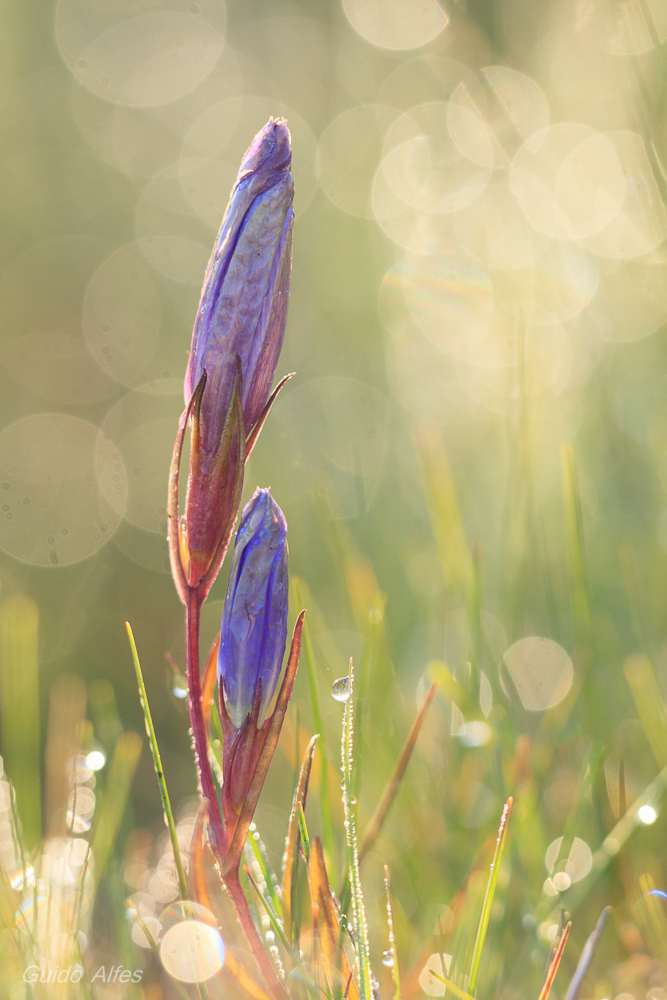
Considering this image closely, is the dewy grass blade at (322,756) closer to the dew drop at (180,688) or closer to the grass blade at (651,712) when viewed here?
the dew drop at (180,688)

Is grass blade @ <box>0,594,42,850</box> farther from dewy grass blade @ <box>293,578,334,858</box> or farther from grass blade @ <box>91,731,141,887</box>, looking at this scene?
dewy grass blade @ <box>293,578,334,858</box>

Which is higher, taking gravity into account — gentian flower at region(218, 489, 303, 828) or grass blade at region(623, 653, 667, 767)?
gentian flower at region(218, 489, 303, 828)

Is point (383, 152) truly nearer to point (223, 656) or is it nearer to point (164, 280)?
point (164, 280)

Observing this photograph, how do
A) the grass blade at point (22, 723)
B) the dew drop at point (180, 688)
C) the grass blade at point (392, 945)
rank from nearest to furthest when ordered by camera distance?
the grass blade at point (392, 945) → the dew drop at point (180, 688) → the grass blade at point (22, 723)

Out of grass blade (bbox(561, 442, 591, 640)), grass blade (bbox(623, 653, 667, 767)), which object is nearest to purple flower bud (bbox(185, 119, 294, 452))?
grass blade (bbox(561, 442, 591, 640))

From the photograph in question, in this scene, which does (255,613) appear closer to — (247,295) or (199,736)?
(199,736)

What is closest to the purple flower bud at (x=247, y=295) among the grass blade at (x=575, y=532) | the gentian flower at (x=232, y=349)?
the gentian flower at (x=232, y=349)

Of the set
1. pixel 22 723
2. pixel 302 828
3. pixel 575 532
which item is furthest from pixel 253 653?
pixel 22 723
